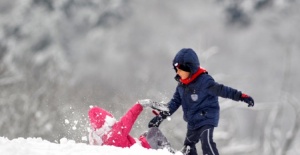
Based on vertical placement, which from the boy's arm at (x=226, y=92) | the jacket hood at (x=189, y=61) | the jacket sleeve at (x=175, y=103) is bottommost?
the boy's arm at (x=226, y=92)

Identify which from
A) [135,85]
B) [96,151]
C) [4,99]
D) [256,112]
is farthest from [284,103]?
[96,151]

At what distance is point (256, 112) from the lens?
2477 centimetres

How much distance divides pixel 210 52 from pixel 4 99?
1193 centimetres

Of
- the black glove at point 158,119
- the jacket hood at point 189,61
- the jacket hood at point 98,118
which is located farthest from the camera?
the black glove at point 158,119

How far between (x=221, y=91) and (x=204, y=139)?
53 cm

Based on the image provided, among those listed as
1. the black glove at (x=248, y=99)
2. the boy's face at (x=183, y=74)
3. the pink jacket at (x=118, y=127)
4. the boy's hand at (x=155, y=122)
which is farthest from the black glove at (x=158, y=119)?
the black glove at (x=248, y=99)

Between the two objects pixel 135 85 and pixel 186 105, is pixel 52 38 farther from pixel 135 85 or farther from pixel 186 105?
pixel 186 105

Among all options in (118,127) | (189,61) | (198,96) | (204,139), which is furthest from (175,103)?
(118,127)

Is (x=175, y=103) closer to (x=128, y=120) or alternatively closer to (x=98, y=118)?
(x=128, y=120)

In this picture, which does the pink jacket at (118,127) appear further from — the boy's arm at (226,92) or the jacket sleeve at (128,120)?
the boy's arm at (226,92)

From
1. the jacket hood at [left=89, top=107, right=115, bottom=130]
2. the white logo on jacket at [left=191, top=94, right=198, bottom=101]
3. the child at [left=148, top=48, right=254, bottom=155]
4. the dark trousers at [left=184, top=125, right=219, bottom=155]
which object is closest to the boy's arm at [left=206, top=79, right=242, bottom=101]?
the child at [left=148, top=48, right=254, bottom=155]

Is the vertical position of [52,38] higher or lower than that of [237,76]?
higher

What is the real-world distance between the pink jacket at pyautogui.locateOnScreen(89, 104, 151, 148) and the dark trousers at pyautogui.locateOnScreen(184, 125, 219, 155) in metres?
0.52

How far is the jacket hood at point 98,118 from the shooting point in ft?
17.7
